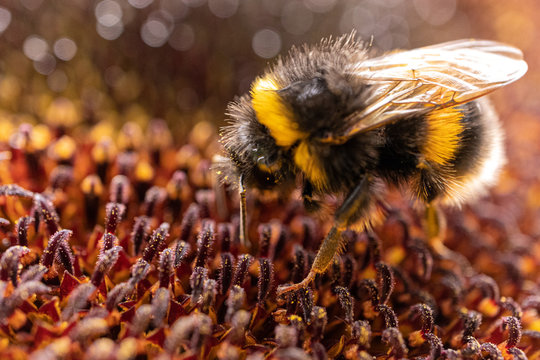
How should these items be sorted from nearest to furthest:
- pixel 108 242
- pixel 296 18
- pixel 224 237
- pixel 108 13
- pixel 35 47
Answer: pixel 108 242
pixel 224 237
pixel 35 47
pixel 108 13
pixel 296 18

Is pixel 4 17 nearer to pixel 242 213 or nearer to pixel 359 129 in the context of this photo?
pixel 242 213

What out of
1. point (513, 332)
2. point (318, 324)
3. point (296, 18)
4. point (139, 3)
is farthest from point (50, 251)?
point (296, 18)

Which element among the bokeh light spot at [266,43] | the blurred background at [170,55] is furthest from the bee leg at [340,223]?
the bokeh light spot at [266,43]

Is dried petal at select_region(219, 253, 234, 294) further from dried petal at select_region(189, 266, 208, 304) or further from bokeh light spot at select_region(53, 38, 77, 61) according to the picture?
bokeh light spot at select_region(53, 38, 77, 61)

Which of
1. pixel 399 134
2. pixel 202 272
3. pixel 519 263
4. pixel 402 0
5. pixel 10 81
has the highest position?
pixel 10 81

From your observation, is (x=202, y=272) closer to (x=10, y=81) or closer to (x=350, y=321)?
(x=350, y=321)

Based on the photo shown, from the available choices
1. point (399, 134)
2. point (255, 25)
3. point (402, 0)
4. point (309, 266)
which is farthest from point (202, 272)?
point (402, 0)
